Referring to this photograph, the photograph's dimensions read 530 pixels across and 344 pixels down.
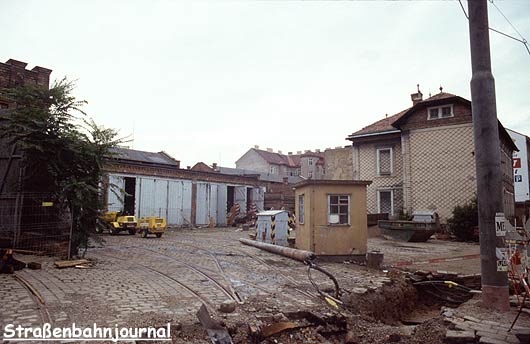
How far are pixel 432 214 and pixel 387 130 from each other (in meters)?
7.60

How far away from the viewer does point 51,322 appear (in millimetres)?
4996

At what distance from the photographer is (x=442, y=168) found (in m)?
23.5

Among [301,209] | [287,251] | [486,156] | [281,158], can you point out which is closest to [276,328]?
[486,156]

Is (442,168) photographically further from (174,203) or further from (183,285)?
(183,285)

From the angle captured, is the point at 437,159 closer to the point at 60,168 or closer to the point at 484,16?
the point at 484,16

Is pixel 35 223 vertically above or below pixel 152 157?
below

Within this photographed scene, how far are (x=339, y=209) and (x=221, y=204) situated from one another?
856 inches

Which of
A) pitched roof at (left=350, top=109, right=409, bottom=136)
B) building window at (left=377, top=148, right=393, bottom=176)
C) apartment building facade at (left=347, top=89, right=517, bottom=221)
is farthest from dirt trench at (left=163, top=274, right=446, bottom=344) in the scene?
pitched roof at (left=350, top=109, right=409, bottom=136)

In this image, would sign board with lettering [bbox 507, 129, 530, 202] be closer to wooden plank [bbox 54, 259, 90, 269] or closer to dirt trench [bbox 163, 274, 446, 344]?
dirt trench [bbox 163, 274, 446, 344]

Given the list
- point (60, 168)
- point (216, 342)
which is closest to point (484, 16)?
point (216, 342)

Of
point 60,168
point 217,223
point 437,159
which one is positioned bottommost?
point 217,223

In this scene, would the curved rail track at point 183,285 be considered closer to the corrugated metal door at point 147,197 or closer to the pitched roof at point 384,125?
the corrugated metal door at point 147,197

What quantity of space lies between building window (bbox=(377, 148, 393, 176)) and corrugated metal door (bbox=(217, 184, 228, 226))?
1437cm

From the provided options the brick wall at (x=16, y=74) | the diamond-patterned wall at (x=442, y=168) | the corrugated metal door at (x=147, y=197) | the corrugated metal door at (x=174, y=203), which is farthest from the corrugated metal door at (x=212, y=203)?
the diamond-patterned wall at (x=442, y=168)
